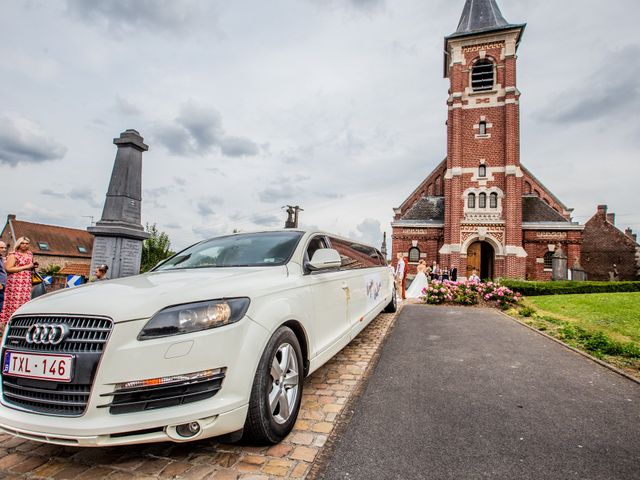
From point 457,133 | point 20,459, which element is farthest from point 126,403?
point 457,133

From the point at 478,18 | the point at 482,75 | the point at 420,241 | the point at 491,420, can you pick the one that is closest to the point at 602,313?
the point at 491,420

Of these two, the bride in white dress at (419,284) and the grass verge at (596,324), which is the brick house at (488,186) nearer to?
the bride in white dress at (419,284)

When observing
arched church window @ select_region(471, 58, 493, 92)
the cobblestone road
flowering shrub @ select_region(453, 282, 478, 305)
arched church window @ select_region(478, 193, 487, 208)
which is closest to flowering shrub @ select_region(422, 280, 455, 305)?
flowering shrub @ select_region(453, 282, 478, 305)

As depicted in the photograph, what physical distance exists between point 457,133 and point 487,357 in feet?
78.1

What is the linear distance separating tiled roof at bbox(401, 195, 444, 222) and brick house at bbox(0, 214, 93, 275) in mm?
40674

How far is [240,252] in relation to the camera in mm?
3664

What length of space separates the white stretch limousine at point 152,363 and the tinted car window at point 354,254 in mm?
2056

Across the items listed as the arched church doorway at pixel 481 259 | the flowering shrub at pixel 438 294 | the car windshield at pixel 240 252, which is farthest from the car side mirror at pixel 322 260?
the arched church doorway at pixel 481 259

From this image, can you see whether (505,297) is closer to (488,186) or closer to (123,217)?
(123,217)

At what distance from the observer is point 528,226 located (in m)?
25.0

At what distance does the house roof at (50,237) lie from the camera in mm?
46406

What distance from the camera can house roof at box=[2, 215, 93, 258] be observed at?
46.4 meters

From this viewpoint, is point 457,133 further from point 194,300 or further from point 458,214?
point 194,300

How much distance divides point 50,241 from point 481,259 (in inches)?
2111
